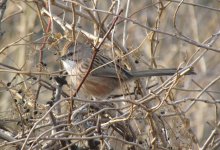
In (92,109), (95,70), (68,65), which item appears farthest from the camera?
(95,70)

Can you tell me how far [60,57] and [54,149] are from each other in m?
1.15

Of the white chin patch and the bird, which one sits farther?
the white chin patch

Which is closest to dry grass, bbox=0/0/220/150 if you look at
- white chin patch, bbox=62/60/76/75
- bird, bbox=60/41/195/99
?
bird, bbox=60/41/195/99

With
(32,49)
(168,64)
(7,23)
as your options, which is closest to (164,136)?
(32,49)

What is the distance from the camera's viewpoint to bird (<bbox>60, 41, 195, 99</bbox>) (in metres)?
5.08

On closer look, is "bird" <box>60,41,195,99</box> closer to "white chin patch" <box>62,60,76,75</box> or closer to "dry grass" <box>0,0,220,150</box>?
"white chin patch" <box>62,60,76,75</box>

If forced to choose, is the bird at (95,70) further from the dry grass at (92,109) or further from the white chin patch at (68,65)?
the dry grass at (92,109)

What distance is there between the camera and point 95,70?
600 centimetres

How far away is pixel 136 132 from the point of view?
14.8 feet

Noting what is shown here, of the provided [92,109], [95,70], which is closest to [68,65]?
[95,70]

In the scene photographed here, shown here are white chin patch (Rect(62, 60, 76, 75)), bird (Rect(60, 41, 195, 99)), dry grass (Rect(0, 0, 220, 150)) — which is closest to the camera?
dry grass (Rect(0, 0, 220, 150))

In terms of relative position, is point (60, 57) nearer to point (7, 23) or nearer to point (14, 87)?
point (14, 87)

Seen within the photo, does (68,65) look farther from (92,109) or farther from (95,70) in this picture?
(92,109)

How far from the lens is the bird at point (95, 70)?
5.08 metres
